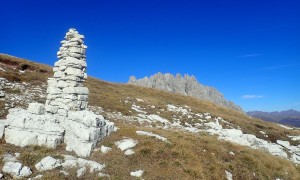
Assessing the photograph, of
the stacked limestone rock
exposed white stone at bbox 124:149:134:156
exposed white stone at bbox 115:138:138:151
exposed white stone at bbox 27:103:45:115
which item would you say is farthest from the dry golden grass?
exposed white stone at bbox 27:103:45:115

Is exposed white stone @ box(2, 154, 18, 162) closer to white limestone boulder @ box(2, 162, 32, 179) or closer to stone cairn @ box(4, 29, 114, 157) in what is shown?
white limestone boulder @ box(2, 162, 32, 179)

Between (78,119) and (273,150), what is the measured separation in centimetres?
2249

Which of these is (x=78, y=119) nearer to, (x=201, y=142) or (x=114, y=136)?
(x=114, y=136)

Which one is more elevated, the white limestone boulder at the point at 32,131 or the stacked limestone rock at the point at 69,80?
the stacked limestone rock at the point at 69,80

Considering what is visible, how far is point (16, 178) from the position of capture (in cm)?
1714

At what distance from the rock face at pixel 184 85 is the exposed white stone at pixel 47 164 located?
140776mm

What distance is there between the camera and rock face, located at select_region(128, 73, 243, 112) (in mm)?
162025

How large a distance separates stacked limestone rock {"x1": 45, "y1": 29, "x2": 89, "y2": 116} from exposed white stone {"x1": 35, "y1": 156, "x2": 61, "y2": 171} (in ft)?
19.8

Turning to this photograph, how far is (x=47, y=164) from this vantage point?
62.0 feet

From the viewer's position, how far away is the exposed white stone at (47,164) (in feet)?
61.3

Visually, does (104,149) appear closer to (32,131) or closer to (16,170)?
(32,131)

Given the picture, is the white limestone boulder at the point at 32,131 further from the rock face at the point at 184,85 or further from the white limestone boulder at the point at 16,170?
the rock face at the point at 184,85

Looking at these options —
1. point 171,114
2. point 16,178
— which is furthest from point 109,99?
point 16,178

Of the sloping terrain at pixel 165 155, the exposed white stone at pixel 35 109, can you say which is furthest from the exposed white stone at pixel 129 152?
the exposed white stone at pixel 35 109
